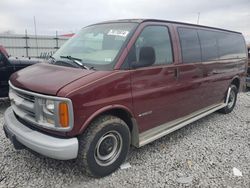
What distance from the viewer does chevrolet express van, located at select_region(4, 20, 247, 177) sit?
8.64 ft

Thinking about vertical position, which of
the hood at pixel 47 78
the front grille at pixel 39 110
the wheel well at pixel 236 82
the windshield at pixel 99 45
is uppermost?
the windshield at pixel 99 45

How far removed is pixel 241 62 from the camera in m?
6.33

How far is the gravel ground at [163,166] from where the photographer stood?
3.02 m

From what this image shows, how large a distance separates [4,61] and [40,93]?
4.34 metres

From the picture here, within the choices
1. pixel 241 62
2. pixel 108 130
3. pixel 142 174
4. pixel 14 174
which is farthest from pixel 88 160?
pixel 241 62

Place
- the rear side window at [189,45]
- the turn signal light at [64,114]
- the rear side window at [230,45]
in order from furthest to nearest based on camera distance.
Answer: the rear side window at [230,45]
the rear side window at [189,45]
the turn signal light at [64,114]

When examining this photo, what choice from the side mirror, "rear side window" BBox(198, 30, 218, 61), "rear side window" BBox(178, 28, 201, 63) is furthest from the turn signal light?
"rear side window" BBox(198, 30, 218, 61)

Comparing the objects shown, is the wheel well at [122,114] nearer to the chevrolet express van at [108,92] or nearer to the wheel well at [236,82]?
the chevrolet express van at [108,92]

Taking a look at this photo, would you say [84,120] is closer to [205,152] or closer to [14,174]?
[14,174]

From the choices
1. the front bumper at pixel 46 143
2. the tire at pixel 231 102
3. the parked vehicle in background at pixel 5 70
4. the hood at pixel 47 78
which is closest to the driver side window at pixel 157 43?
the hood at pixel 47 78

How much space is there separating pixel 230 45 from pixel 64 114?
4.88 metres

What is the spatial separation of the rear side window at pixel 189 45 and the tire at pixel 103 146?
1793 millimetres

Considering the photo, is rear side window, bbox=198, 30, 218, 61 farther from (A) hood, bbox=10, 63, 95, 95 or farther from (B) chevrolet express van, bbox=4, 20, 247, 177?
(A) hood, bbox=10, 63, 95, 95

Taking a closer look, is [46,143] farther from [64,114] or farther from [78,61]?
[78,61]
